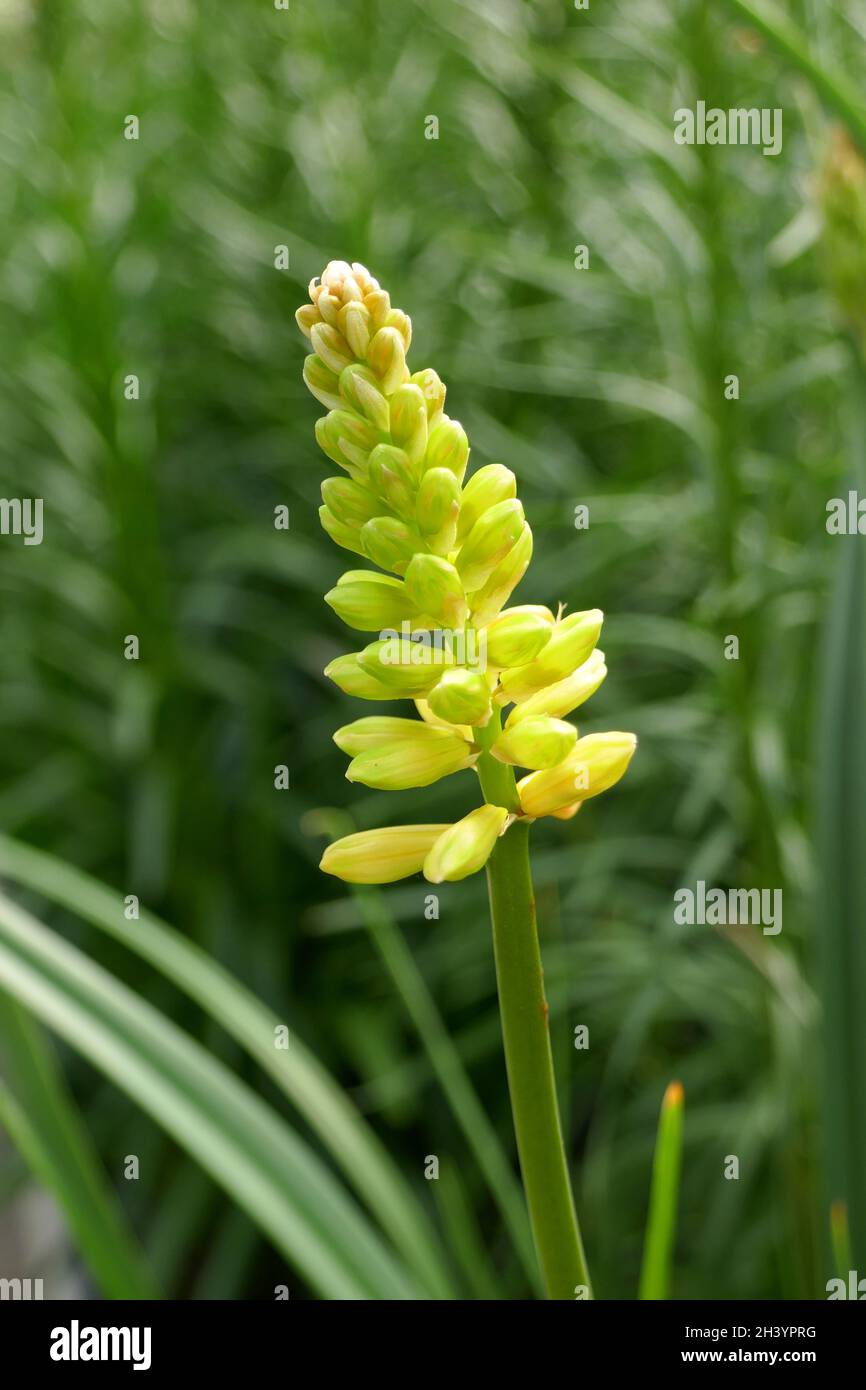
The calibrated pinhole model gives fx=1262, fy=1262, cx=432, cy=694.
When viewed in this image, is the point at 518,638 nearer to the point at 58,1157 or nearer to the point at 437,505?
the point at 437,505

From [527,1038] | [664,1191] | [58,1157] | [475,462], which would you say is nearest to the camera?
[527,1038]

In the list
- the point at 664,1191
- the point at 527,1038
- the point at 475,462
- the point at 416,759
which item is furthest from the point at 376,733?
the point at 475,462

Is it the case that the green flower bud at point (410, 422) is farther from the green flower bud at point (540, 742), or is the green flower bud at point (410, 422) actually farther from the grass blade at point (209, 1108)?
the grass blade at point (209, 1108)

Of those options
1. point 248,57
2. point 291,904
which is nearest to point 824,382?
point 291,904

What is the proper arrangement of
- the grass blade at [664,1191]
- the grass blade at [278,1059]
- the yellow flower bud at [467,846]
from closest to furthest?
Result: 1. the yellow flower bud at [467,846]
2. the grass blade at [664,1191]
3. the grass blade at [278,1059]

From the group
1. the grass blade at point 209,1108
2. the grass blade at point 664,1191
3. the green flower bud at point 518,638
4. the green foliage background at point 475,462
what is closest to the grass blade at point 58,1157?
the grass blade at point 209,1108

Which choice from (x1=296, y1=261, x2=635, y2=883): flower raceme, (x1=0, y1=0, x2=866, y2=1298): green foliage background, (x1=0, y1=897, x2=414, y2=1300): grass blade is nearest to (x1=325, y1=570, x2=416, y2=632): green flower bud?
(x1=296, y1=261, x2=635, y2=883): flower raceme
